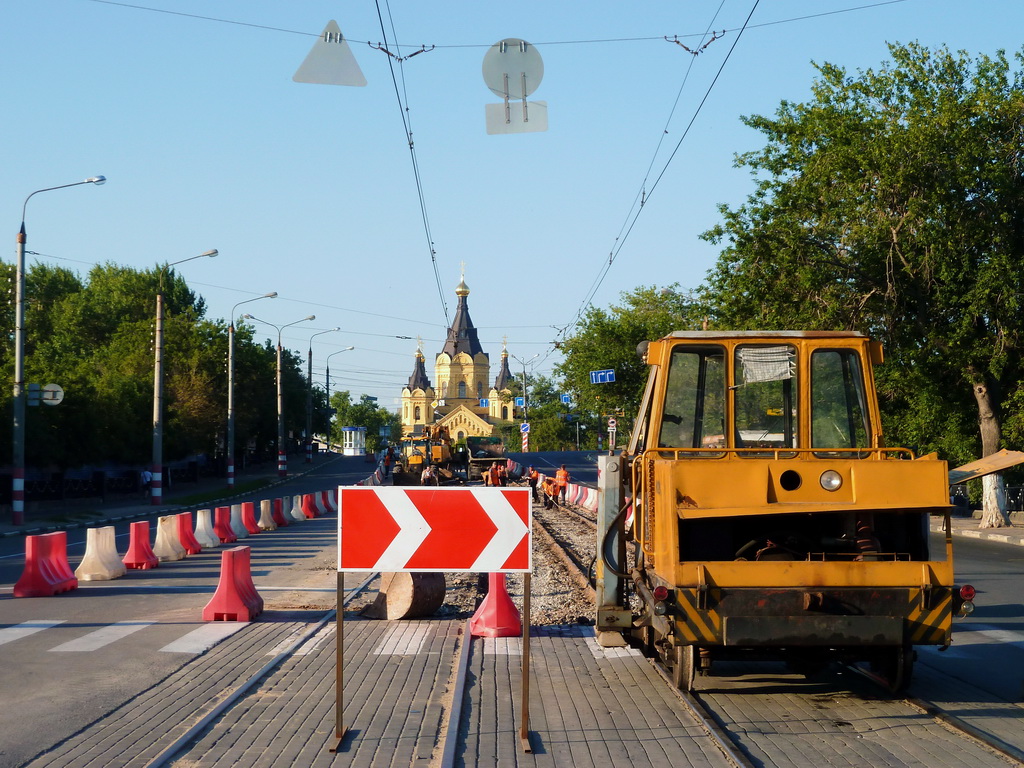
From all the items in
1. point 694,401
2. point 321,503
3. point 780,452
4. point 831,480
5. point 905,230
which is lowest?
point 321,503

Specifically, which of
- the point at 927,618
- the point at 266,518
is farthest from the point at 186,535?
the point at 927,618

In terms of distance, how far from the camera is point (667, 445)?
8727 millimetres

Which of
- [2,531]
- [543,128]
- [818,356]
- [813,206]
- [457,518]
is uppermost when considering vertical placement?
[813,206]

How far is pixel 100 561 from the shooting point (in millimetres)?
16234

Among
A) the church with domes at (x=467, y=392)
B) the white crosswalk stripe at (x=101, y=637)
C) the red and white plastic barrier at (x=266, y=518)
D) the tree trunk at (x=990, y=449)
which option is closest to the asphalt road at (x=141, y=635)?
the white crosswalk stripe at (x=101, y=637)

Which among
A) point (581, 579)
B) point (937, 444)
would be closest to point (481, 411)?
point (937, 444)

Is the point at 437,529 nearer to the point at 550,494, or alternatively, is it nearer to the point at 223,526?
the point at 223,526

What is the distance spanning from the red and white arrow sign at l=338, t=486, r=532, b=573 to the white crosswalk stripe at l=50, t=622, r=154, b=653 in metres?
4.61

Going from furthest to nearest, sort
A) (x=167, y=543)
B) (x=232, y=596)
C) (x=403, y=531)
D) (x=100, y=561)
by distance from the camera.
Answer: (x=167, y=543)
(x=100, y=561)
(x=232, y=596)
(x=403, y=531)

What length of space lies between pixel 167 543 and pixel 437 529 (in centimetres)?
1333

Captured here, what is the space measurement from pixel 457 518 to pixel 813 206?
2357 centimetres

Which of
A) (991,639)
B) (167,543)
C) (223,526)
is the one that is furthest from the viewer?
(223,526)

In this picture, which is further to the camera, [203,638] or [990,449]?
[990,449]

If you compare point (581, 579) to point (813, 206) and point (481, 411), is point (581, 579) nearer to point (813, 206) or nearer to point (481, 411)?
point (813, 206)
